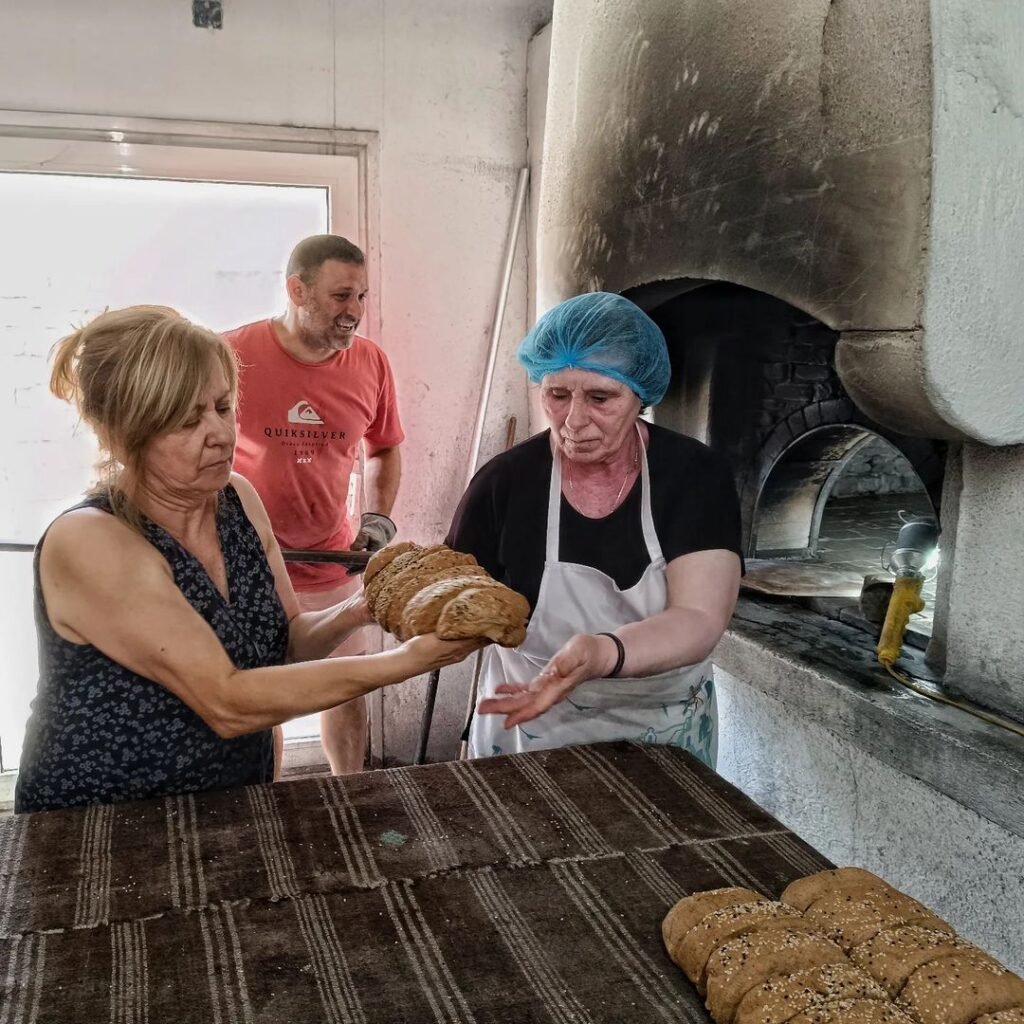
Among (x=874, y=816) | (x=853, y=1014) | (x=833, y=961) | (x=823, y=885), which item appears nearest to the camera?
(x=853, y=1014)

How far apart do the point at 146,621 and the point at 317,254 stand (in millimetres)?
2030

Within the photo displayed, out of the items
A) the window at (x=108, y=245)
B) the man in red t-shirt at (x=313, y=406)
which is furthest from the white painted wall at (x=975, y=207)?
the window at (x=108, y=245)

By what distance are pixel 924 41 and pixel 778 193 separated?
43 centimetres

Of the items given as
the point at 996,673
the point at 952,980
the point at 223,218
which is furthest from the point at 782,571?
the point at 223,218

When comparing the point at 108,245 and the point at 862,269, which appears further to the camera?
the point at 108,245

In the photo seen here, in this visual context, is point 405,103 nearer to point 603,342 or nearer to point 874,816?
point 603,342

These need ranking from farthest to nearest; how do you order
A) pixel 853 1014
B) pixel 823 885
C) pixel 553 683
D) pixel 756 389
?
pixel 756 389, pixel 553 683, pixel 823 885, pixel 853 1014

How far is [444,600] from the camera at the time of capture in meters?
1.81

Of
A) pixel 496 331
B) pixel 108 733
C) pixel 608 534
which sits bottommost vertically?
pixel 108 733

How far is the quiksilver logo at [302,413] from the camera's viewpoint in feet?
11.6

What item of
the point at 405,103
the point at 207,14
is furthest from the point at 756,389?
the point at 207,14

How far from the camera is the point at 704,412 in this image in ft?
10.8

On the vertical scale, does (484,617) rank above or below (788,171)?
below

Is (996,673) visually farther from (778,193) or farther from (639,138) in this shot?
(639,138)
